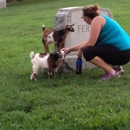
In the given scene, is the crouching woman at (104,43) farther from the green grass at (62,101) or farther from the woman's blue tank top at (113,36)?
the green grass at (62,101)

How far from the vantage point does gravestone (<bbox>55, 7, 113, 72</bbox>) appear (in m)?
7.50

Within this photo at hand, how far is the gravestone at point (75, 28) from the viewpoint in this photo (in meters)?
7.50

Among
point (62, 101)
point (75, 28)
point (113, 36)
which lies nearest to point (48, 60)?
point (113, 36)

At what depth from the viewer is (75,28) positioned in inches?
306

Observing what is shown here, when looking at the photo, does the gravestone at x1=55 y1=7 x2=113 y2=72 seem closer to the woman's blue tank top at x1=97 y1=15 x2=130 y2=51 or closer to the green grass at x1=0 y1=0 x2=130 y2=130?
the green grass at x1=0 y1=0 x2=130 y2=130

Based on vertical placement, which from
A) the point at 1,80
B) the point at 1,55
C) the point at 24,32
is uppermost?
the point at 1,80

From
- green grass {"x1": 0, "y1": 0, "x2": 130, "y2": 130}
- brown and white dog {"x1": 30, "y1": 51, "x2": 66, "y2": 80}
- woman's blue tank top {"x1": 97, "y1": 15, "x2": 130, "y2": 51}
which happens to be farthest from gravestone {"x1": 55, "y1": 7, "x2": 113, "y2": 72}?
woman's blue tank top {"x1": 97, "y1": 15, "x2": 130, "y2": 51}

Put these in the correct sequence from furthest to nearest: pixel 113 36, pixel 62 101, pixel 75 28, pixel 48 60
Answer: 1. pixel 75 28
2. pixel 48 60
3. pixel 113 36
4. pixel 62 101

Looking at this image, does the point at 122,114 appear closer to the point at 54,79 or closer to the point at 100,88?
the point at 100,88

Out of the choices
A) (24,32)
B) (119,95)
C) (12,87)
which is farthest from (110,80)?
(24,32)

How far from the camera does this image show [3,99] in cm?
569

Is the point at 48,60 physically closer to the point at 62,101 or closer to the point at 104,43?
the point at 104,43

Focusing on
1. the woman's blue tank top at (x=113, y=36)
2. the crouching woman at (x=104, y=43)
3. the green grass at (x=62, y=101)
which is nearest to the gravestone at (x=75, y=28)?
the green grass at (x=62, y=101)

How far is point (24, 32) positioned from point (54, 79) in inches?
289
